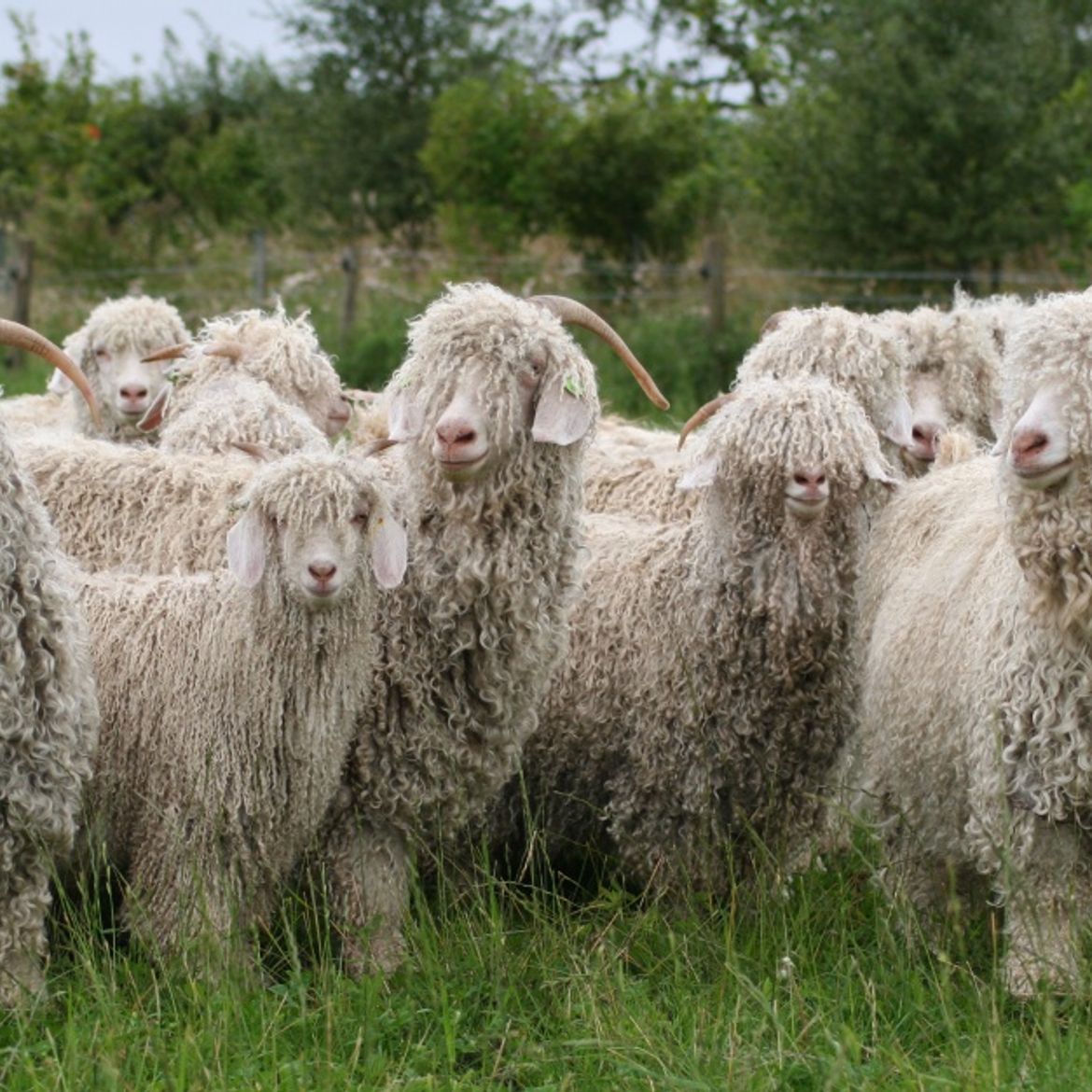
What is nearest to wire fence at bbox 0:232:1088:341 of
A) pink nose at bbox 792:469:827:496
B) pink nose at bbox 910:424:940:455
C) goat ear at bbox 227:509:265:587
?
pink nose at bbox 910:424:940:455

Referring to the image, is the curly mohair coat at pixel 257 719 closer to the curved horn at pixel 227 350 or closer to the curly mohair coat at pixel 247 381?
the curly mohair coat at pixel 247 381

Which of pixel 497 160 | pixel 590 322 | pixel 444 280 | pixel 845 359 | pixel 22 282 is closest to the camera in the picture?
pixel 590 322

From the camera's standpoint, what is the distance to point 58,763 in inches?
152

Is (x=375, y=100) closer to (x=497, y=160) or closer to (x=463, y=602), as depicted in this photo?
(x=497, y=160)

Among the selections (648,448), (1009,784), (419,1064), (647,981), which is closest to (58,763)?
(419,1064)

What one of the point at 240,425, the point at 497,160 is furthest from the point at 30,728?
the point at 497,160

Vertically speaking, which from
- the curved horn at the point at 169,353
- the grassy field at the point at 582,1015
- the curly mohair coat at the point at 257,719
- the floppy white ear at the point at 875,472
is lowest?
the grassy field at the point at 582,1015

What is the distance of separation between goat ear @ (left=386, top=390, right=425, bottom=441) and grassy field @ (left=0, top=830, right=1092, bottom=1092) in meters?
1.04

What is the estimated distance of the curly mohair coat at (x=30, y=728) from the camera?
378 cm

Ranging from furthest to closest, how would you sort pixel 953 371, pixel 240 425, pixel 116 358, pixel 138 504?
pixel 116 358, pixel 953 371, pixel 240 425, pixel 138 504

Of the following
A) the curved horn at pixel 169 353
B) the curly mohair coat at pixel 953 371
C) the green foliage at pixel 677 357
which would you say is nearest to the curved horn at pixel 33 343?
the curved horn at pixel 169 353

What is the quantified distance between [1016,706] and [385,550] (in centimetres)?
136

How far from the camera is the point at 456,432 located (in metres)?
4.18

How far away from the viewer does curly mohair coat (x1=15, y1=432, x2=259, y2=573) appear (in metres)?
5.15
